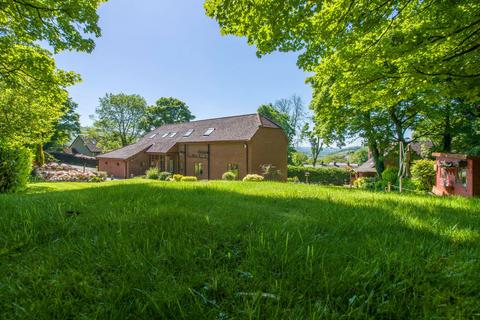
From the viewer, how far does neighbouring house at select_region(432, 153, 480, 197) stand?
11.2 metres

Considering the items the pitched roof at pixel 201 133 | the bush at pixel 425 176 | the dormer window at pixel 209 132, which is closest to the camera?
the bush at pixel 425 176

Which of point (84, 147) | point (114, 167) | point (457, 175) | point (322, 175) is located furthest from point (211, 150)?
point (84, 147)

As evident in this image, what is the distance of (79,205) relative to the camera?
3785 millimetres

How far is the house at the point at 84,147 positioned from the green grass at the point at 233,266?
57867 mm

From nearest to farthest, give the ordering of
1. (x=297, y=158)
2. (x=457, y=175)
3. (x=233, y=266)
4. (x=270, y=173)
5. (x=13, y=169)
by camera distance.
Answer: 1. (x=233, y=266)
2. (x=13, y=169)
3. (x=457, y=175)
4. (x=270, y=173)
5. (x=297, y=158)

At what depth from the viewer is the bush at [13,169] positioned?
9.38 metres

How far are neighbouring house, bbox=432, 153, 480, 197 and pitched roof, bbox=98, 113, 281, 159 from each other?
13.1m

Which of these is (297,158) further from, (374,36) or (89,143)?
(89,143)

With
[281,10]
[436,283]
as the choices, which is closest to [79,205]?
[436,283]

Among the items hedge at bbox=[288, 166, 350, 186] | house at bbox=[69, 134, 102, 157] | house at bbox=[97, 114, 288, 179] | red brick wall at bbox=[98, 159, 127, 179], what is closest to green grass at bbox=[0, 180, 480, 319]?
house at bbox=[97, 114, 288, 179]

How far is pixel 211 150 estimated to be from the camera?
79.7ft

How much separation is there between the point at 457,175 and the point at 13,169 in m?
20.7

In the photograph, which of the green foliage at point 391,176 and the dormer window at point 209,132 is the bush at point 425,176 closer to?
the green foliage at point 391,176

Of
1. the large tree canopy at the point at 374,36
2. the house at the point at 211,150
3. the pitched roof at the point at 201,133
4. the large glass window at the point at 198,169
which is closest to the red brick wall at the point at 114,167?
the house at the point at 211,150
